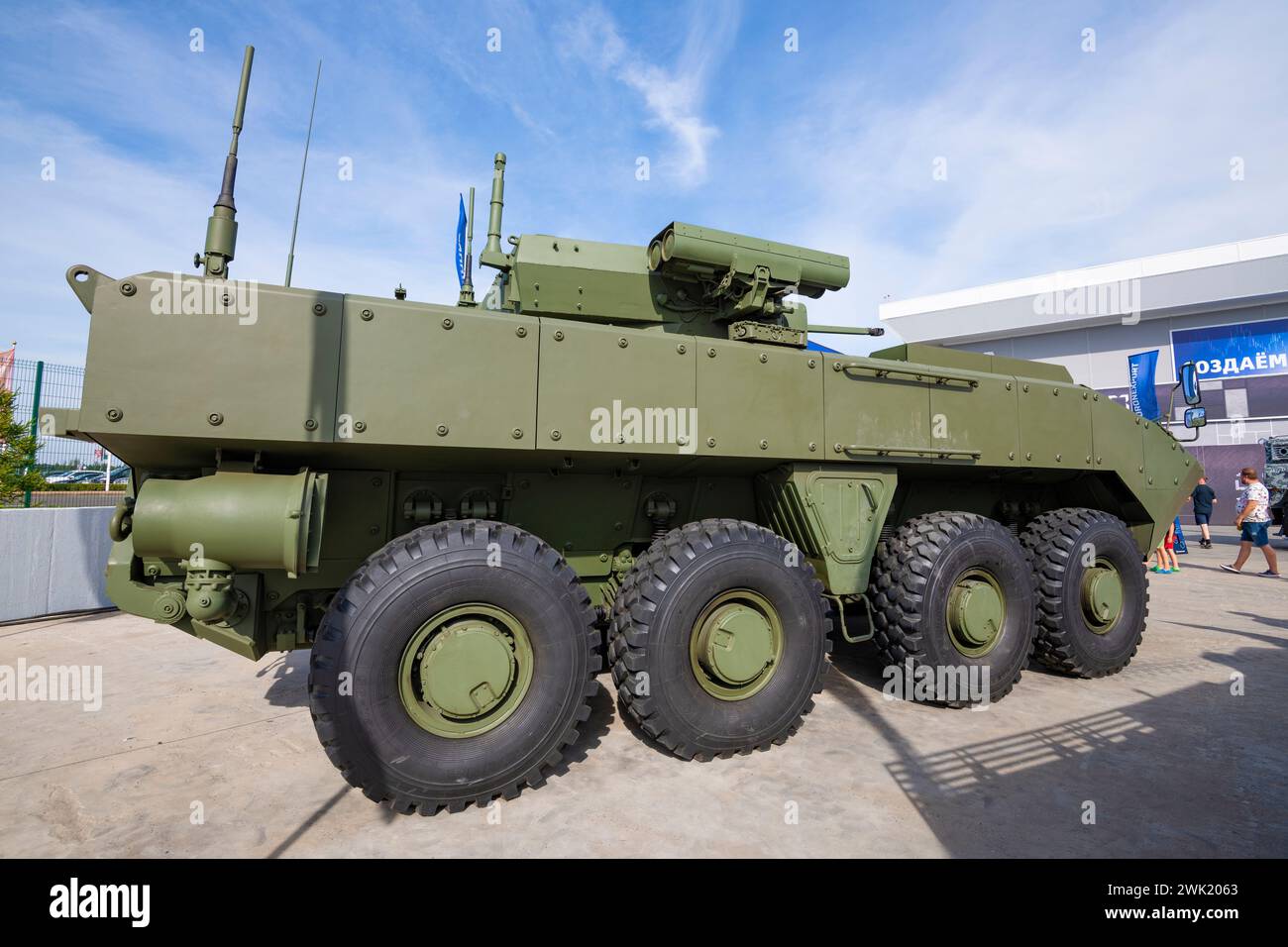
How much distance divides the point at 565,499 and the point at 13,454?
27.4ft

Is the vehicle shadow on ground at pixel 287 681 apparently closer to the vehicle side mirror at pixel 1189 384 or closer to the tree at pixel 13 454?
the tree at pixel 13 454

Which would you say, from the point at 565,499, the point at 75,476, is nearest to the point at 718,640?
the point at 565,499

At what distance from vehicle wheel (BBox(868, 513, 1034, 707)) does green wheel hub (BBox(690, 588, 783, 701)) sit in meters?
1.04

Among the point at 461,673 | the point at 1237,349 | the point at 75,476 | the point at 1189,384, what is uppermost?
the point at 1237,349

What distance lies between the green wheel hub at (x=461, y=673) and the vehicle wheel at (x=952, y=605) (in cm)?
239

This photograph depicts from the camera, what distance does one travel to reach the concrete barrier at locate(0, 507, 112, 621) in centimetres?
667

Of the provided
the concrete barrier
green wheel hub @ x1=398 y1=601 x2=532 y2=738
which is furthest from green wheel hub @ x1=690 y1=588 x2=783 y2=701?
the concrete barrier

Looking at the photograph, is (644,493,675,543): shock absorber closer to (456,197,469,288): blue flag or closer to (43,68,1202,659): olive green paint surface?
(43,68,1202,659): olive green paint surface

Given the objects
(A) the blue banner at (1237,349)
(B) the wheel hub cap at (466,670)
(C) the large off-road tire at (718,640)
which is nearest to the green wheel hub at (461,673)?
(B) the wheel hub cap at (466,670)

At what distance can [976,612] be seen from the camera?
3.96 meters

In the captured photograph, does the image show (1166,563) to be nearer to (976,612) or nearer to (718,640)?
(976,612)

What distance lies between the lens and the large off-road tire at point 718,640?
3109 millimetres

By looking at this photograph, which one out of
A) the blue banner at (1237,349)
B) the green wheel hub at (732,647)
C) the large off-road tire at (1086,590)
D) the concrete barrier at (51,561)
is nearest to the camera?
the green wheel hub at (732,647)
